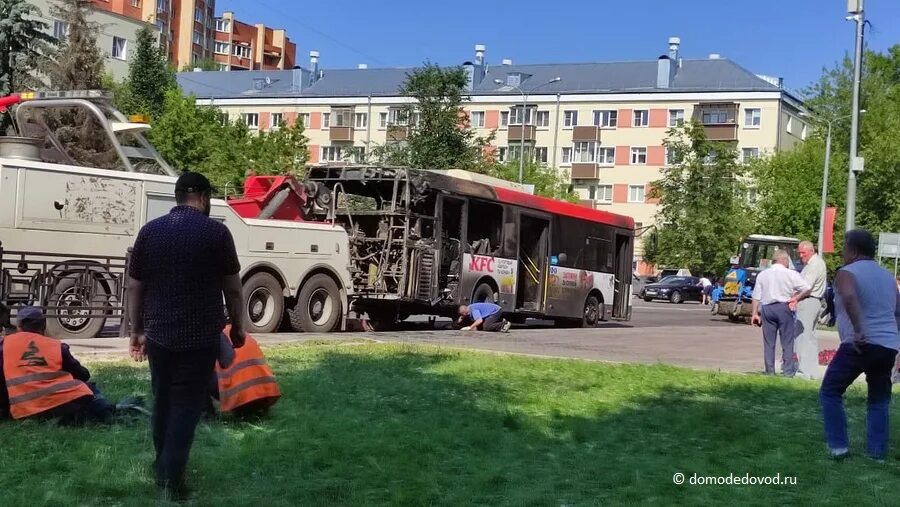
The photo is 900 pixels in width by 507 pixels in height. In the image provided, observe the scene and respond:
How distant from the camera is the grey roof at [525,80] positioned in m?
83.8

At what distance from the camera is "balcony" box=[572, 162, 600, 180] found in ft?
282

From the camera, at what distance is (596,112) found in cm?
8488

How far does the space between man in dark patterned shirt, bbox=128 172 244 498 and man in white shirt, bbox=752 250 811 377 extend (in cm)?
912

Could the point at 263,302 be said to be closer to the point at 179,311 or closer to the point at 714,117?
the point at 179,311

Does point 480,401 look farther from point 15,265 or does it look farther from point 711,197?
point 711,197

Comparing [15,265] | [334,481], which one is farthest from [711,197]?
[334,481]

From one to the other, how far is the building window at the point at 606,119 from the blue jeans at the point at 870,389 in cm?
7860

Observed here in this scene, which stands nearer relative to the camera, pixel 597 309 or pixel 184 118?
pixel 597 309

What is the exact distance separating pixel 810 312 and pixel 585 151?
73.9 meters

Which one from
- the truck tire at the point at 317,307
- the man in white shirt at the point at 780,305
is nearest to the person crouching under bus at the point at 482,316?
the truck tire at the point at 317,307

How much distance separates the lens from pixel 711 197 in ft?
211

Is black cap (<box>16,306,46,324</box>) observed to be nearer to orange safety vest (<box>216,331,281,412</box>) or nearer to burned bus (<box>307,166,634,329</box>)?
orange safety vest (<box>216,331,281,412</box>)

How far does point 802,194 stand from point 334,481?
199ft

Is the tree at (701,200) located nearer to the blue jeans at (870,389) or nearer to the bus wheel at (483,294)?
the bus wheel at (483,294)
